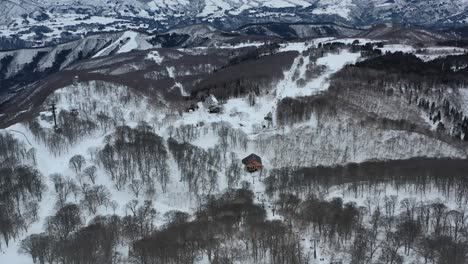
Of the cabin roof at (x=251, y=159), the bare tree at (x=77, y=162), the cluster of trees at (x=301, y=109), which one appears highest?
the cluster of trees at (x=301, y=109)

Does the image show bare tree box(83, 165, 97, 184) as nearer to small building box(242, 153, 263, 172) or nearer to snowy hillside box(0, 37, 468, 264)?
snowy hillside box(0, 37, 468, 264)

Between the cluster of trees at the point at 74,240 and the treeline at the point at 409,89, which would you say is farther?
the treeline at the point at 409,89

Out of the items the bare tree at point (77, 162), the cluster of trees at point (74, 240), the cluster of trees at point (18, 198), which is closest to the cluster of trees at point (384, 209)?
the cluster of trees at point (74, 240)

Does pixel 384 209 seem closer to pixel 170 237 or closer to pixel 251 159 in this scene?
pixel 251 159

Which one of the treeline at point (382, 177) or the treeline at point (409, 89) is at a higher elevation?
the treeline at point (409, 89)

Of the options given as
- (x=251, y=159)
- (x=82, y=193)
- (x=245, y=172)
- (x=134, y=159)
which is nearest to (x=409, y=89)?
(x=251, y=159)

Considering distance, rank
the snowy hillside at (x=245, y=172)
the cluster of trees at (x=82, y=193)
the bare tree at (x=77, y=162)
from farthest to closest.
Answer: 1. the bare tree at (x=77, y=162)
2. the cluster of trees at (x=82, y=193)
3. the snowy hillside at (x=245, y=172)

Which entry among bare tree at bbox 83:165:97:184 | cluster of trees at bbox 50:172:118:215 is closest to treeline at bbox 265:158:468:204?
cluster of trees at bbox 50:172:118:215

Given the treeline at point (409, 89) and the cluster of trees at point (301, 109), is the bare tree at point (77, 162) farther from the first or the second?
the treeline at point (409, 89)
